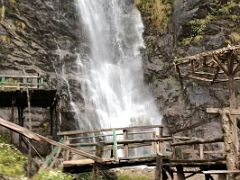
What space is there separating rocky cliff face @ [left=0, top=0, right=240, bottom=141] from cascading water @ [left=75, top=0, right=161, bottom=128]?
0.82m

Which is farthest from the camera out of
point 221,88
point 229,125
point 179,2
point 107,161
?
point 179,2

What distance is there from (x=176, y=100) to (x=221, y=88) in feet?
10.2

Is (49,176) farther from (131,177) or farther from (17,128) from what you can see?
(131,177)

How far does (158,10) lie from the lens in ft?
114

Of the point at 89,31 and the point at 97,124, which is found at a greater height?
the point at 89,31

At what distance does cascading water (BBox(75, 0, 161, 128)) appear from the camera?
29.9 m

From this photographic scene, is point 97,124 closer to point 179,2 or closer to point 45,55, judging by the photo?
point 45,55

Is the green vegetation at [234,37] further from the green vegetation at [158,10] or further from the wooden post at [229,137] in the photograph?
the wooden post at [229,137]

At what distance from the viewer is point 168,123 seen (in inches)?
1188

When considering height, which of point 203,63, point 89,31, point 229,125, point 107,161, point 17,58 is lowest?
point 107,161

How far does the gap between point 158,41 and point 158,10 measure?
9.03 ft

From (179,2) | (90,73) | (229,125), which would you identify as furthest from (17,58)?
(229,125)

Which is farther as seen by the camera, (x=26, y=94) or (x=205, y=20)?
(x=205, y=20)

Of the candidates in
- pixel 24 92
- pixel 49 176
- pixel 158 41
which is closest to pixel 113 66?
pixel 158 41
